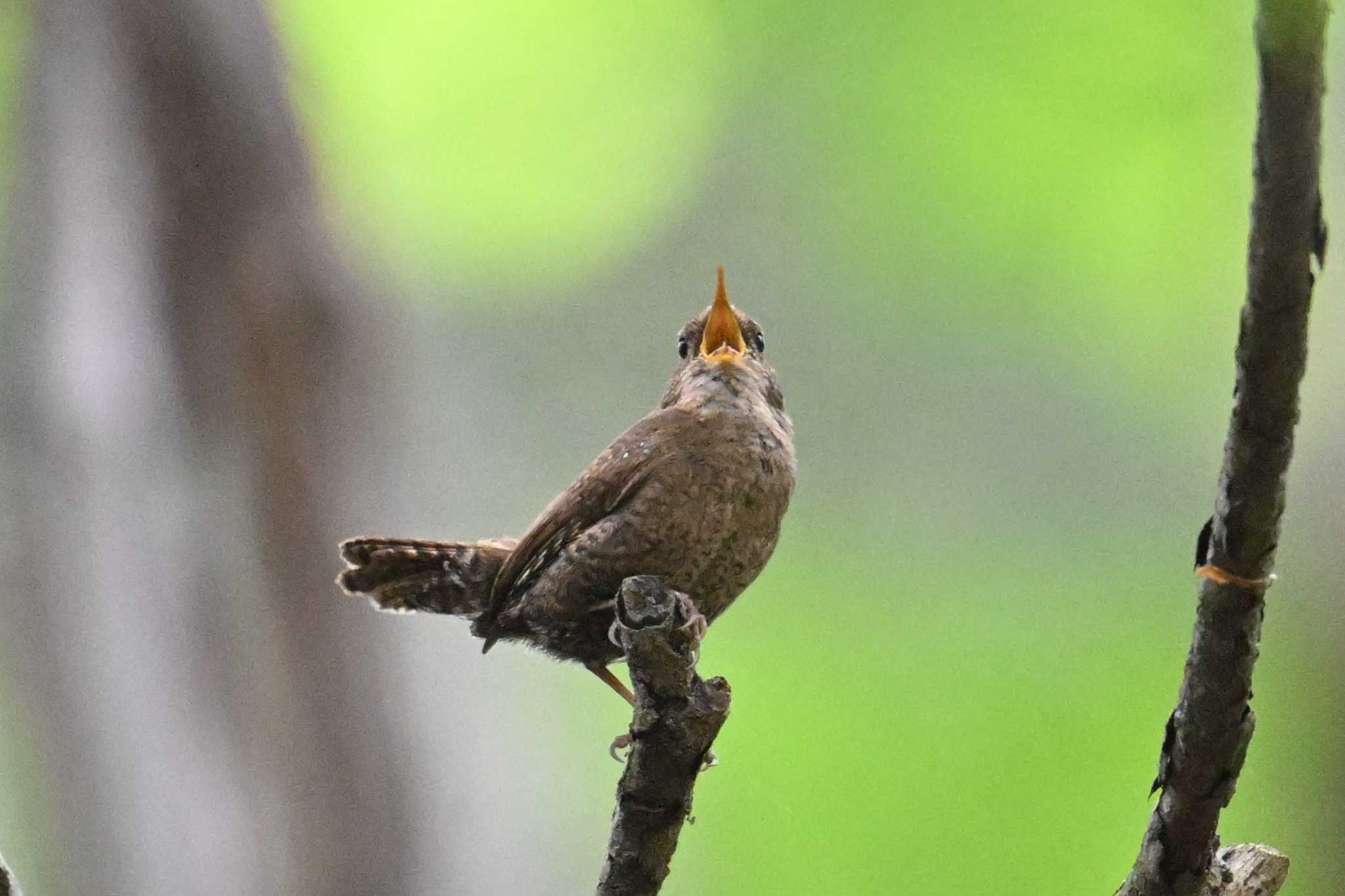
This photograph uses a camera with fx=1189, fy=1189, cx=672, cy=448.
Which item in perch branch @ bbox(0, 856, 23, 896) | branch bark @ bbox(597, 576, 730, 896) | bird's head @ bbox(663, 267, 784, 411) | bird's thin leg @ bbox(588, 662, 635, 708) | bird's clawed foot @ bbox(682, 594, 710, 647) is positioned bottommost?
perch branch @ bbox(0, 856, 23, 896)

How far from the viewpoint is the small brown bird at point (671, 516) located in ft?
5.36

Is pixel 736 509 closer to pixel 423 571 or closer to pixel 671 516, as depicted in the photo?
pixel 671 516

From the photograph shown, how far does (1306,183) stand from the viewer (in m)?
0.78

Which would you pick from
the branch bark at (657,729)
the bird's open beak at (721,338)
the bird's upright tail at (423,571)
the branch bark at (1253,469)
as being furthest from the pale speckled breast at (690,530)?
the branch bark at (1253,469)

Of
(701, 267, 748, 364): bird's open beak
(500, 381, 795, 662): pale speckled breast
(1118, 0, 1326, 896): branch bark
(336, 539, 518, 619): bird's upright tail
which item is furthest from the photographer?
(336, 539, 518, 619): bird's upright tail

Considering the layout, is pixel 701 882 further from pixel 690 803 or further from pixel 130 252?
pixel 130 252

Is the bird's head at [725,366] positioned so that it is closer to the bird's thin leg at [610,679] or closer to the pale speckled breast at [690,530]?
the pale speckled breast at [690,530]

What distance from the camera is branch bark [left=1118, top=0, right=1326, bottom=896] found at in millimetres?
750

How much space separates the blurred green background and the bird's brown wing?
75 centimetres

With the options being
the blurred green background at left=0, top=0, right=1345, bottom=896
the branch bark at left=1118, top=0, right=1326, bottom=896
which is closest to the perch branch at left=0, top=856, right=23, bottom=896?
the branch bark at left=1118, top=0, right=1326, bottom=896

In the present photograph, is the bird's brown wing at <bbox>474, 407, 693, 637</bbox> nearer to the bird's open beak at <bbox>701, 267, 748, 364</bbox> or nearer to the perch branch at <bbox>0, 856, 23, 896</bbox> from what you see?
the bird's open beak at <bbox>701, 267, 748, 364</bbox>

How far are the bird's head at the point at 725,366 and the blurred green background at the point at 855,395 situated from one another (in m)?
0.51

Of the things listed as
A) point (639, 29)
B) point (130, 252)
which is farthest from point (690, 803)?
point (130, 252)

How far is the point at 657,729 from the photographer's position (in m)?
1.22
